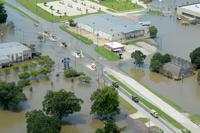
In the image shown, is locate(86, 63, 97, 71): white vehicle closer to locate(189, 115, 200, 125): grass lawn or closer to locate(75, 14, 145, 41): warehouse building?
locate(75, 14, 145, 41): warehouse building

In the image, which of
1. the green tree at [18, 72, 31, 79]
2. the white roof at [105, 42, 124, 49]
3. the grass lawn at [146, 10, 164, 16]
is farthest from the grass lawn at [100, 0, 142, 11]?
the green tree at [18, 72, 31, 79]

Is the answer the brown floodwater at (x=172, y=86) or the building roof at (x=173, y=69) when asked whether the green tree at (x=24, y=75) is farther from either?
the building roof at (x=173, y=69)

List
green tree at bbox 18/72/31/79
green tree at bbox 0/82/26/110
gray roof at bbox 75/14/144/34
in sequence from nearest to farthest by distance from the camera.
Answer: green tree at bbox 0/82/26/110
green tree at bbox 18/72/31/79
gray roof at bbox 75/14/144/34

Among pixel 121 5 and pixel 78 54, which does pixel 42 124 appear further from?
pixel 121 5

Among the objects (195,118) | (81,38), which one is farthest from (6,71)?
(195,118)

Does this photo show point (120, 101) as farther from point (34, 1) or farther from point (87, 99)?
point (34, 1)

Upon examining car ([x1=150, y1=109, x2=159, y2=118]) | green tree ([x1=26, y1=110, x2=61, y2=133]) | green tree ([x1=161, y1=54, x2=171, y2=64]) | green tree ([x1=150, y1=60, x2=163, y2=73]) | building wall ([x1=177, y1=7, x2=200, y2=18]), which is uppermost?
building wall ([x1=177, y1=7, x2=200, y2=18])

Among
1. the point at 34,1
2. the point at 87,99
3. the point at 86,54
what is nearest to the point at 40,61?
the point at 86,54
